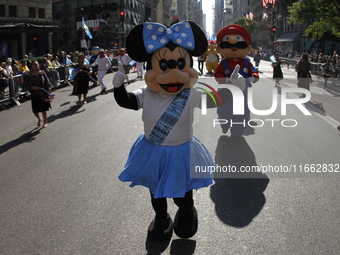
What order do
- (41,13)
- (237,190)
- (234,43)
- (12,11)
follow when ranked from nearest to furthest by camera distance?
(237,190) < (234,43) < (12,11) < (41,13)

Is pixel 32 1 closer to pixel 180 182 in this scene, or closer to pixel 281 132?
pixel 281 132

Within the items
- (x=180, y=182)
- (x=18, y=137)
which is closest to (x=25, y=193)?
(x=180, y=182)

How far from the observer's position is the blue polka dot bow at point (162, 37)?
344cm

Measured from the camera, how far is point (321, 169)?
555cm

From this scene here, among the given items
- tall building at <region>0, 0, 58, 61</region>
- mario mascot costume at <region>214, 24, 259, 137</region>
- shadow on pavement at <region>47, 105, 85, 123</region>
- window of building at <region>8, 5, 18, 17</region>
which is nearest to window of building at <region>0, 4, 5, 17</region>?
tall building at <region>0, 0, 58, 61</region>

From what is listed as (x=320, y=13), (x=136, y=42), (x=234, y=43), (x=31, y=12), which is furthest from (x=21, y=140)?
(x=31, y=12)

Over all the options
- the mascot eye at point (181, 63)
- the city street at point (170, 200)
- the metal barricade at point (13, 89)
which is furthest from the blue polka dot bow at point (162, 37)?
the metal barricade at point (13, 89)

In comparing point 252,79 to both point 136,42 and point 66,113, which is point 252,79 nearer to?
point 136,42

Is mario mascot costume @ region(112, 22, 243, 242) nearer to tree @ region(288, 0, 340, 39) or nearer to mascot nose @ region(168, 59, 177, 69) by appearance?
mascot nose @ region(168, 59, 177, 69)

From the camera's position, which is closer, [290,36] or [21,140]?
[21,140]

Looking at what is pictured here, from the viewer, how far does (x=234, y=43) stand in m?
6.46

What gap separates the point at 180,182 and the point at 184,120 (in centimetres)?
59

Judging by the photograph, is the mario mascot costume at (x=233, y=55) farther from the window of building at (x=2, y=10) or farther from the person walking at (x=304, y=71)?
the window of building at (x=2, y=10)

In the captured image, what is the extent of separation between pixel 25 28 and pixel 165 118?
25.7m
